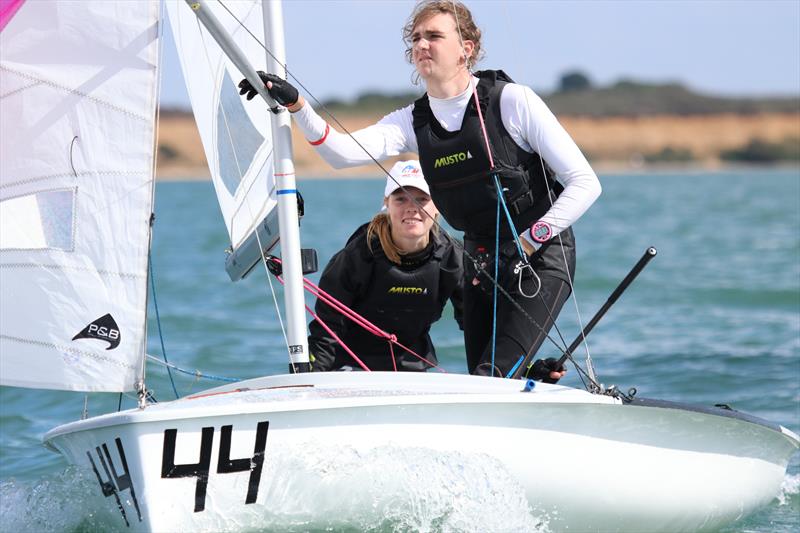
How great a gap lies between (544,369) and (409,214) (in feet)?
2.27

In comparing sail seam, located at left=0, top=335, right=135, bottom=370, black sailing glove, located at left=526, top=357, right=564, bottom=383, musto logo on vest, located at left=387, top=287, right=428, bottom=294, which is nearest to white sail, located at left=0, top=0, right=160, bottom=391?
sail seam, located at left=0, top=335, right=135, bottom=370

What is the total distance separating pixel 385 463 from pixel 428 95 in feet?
3.43

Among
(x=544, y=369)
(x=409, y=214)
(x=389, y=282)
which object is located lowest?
(x=544, y=369)

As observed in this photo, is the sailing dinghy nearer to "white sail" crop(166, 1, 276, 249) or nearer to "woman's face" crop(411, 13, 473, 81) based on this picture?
"woman's face" crop(411, 13, 473, 81)

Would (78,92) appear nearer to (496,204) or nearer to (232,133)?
(232,133)

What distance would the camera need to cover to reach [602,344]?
7.75 meters

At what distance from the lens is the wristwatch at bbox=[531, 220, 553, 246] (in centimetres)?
313

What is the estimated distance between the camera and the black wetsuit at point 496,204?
3.20 meters

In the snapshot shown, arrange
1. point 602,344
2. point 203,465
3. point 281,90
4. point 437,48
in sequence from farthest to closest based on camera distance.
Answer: point 602,344
point 437,48
point 281,90
point 203,465

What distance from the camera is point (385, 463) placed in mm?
2865

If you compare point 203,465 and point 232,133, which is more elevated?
point 232,133

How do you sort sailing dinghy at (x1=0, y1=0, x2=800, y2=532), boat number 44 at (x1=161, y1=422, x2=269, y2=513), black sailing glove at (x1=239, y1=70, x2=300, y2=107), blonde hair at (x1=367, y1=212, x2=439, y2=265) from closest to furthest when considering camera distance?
boat number 44 at (x1=161, y1=422, x2=269, y2=513)
sailing dinghy at (x1=0, y1=0, x2=800, y2=532)
black sailing glove at (x1=239, y1=70, x2=300, y2=107)
blonde hair at (x1=367, y1=212, x2=439, y2=265)

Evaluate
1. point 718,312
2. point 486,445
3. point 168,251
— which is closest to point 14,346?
point 486,445

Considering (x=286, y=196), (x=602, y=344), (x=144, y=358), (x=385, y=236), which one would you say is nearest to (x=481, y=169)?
(x=286, y=196)
